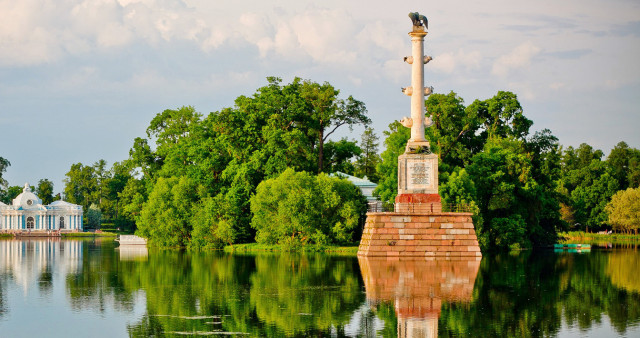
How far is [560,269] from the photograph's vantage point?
3941 cm

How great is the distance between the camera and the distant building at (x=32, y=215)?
432 ft

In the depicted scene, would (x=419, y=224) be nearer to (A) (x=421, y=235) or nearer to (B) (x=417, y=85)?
(A) (x=421, y=235)

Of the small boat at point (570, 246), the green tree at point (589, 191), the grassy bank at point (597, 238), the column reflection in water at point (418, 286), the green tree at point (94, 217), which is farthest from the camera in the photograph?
the green tree at point (94, 217)

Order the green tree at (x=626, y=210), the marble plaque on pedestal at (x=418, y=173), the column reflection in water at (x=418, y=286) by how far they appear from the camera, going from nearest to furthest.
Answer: the column reflection in water at (x=418, y=286) < the marble plaque on pedestal at (x=418, y=173) < the green tree at (x=626, y=210)

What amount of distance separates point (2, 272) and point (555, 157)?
50.9 m

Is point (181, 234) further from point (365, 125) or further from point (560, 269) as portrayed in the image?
point (560, 269)

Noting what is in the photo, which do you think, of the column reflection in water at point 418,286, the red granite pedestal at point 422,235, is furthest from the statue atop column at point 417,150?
the column reflection in water at point 418,286

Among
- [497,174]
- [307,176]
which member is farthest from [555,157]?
[307,176]

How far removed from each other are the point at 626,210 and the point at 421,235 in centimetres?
4628

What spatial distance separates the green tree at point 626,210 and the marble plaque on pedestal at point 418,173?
4396cm

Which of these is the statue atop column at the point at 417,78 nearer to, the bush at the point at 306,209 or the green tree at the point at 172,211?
the bush at the point at 306,209

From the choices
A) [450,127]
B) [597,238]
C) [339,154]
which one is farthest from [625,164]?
[339,154]

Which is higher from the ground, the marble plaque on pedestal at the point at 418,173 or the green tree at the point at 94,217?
the marble plaque on pedestal at the point at 418,173

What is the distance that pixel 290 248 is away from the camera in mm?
54875
